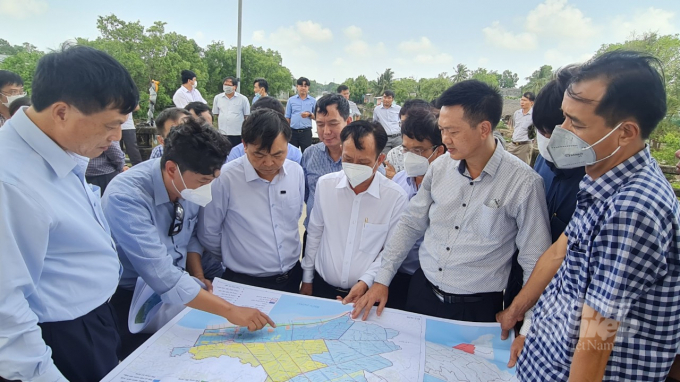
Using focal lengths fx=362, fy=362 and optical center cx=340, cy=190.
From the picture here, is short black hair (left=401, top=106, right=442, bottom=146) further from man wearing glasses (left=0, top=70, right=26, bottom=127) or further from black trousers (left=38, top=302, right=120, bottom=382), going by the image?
man wearing glasses (left=0, top=70, right=26, bottom=127)

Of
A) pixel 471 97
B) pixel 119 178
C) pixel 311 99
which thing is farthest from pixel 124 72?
pixel 311 99

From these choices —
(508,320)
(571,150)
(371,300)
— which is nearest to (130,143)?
(371,300)

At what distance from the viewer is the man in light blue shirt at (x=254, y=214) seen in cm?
187

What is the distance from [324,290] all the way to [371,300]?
46cm

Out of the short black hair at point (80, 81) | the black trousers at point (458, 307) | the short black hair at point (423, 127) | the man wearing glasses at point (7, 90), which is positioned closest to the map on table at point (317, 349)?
the black trousers at point (458, 307)

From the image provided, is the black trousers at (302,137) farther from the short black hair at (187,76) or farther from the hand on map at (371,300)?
the hand on map at (371,300)

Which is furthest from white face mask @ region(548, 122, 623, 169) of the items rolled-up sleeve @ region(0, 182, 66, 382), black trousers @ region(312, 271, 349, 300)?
rolled-up sleeve @ region(0, 182, 66, 382)

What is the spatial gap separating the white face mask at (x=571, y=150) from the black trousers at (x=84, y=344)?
1567mm

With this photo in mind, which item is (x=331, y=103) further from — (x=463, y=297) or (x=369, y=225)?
(x=463, y=297)

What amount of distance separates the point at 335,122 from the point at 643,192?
6.84 ft

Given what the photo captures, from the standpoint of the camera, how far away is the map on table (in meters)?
1.19

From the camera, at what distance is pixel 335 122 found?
8.94ft

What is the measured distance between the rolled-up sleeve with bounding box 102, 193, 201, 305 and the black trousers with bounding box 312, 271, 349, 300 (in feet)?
2.41

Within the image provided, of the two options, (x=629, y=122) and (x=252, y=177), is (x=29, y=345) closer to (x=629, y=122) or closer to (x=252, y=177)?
(x=252, y=177)
